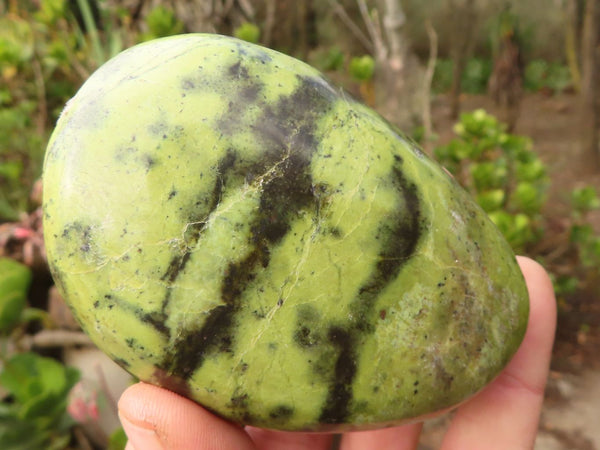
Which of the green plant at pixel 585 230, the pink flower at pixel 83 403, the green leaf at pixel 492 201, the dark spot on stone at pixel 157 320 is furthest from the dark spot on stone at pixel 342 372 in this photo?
the green plant at pixel 585 230

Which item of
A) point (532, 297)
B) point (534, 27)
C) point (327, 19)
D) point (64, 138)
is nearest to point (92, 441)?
point (64, 138)

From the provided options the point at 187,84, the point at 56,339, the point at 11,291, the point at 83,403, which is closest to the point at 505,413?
the point at 187,84

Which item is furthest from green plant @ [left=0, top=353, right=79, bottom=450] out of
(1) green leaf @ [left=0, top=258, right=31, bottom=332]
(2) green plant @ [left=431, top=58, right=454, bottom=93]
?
(2) green plant @ [left=431, top=58, right=454, bottom=93]

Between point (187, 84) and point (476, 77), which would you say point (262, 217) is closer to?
point (187, 84)

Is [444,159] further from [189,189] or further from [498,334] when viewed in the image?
[189,189]

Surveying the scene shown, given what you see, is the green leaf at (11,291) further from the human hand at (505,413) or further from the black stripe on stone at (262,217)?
the black stripe on stone at (262,217)

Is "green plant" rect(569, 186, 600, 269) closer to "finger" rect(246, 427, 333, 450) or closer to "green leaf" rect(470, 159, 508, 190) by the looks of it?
"green leaf" rect(470, 159, 508, 190)
